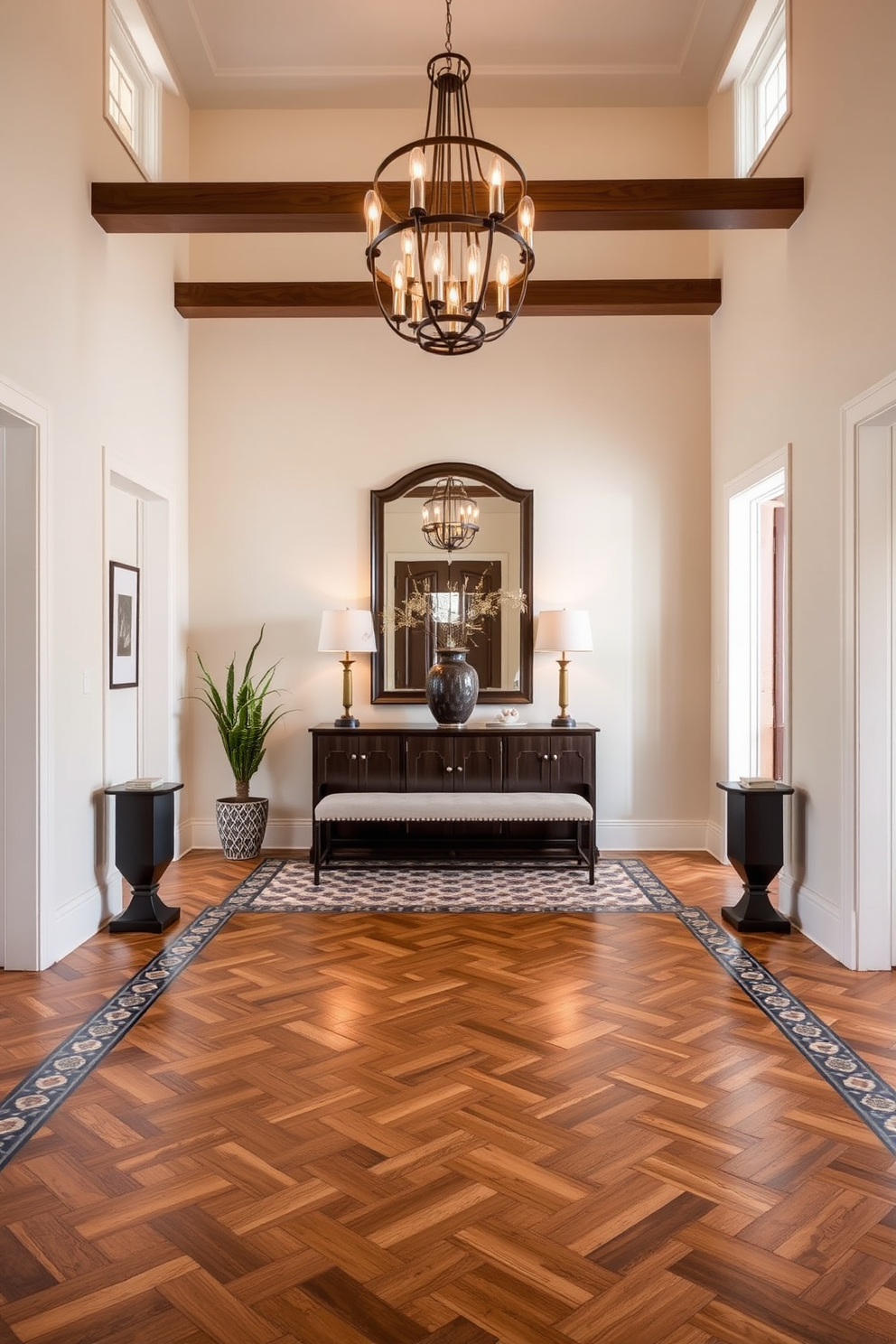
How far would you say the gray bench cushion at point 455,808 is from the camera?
5.07 m

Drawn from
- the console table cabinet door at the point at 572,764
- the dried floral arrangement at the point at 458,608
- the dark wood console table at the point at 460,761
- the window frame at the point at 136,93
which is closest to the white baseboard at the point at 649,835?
the dark wood console table at the point at 460,761

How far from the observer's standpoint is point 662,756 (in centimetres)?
604

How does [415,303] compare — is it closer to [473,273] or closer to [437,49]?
[473,273]

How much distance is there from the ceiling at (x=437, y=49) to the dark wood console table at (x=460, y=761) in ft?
12.9

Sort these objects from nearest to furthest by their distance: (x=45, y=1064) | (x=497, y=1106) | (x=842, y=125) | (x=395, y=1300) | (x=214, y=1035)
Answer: (x=395, y=1300) → (x=497, y=1106) → (x=45, y=1064) → (x=214, y=1035) → (x=842, y=125)

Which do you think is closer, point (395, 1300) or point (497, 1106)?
point (395, 1300)

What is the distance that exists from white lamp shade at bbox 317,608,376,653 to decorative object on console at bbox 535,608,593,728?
106 cm

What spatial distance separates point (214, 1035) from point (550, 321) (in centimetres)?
478

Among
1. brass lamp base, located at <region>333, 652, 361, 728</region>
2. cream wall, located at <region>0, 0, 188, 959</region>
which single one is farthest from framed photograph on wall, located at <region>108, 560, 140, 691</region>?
brass lamp base, located at <region>333, 652, 361, 728</region>

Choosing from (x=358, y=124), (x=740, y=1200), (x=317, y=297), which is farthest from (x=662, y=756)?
(x=358, y=124)

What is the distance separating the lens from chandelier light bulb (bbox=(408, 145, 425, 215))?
2.70 metres

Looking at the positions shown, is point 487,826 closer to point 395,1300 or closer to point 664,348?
point 664,348

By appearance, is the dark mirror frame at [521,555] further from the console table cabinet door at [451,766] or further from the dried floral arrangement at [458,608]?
the console table cabinet door at [451,766]

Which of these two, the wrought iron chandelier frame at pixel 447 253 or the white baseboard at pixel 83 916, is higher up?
the wrought iron chandelier frame at pixel 447 253
